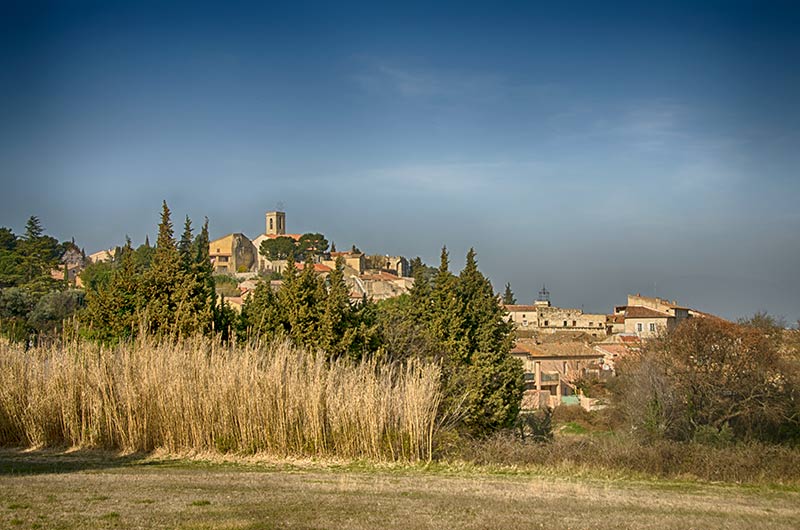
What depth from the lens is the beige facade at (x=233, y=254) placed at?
105188 mm

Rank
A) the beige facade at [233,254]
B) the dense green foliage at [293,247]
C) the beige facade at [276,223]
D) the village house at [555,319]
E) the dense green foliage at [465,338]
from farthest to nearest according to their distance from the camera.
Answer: the beige facade at [276,223]
the beige facade at [233,254]
the dense green foliage at [293,247]
the village house at [555,319]
the dense green foliage at [465,338]

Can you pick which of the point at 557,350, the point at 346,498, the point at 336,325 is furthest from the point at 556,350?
the point at 346,498

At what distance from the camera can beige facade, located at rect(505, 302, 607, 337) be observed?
81.7 m

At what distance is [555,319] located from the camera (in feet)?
273

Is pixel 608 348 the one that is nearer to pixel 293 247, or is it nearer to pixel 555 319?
pixel 555 319

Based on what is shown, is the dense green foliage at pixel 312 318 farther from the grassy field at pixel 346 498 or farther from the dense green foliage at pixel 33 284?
the dense green foliage at pixel 33 284

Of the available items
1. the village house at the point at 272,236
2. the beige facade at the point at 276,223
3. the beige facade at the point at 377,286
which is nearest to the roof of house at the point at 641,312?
the beige facade at the point at 377,286

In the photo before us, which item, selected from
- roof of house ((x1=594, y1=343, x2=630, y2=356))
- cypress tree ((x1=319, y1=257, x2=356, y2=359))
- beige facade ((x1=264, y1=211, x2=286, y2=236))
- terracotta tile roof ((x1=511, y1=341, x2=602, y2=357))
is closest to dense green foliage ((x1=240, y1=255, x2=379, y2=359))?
cypress tree ((x1=319, y1=257, x2=356, y2=359))

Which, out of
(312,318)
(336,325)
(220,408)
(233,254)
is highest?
(233,254)

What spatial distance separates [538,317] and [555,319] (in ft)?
5.81

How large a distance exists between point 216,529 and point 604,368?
4998 cm

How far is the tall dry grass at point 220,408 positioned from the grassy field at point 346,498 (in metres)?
0.66

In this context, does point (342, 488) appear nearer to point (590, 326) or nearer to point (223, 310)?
point (223, 310)

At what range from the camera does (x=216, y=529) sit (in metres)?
5.91
